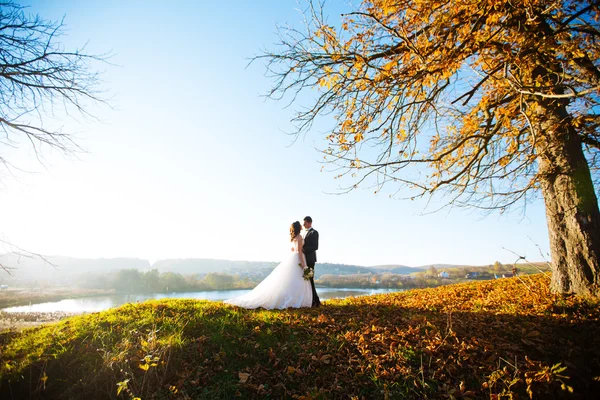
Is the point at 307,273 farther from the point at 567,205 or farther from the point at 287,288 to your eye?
the point at 567,205

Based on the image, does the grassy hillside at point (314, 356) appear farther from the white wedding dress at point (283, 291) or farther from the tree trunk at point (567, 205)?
the white wedding dress at point (283, 291)

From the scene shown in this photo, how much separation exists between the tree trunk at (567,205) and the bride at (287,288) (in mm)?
6128

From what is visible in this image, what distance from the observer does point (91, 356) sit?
13.0ft

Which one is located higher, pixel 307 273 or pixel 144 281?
pixel 307 273

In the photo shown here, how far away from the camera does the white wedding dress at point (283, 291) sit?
23.1 ft

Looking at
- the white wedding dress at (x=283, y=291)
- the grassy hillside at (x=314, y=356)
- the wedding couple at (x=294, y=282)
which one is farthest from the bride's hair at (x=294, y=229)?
the grassy hillside at (x=314, y=356)

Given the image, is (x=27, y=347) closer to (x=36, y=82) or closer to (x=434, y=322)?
(x=36, y=82)

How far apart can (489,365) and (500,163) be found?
5438mm

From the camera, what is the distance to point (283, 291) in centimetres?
723

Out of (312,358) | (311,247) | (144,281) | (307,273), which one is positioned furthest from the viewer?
(144,281)

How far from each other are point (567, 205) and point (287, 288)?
714 centimetres

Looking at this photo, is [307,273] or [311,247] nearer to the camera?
[307,273]

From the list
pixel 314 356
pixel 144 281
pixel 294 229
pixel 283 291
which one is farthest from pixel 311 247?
pixel 144 281

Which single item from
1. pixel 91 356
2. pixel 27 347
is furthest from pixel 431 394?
pixel 27 347
